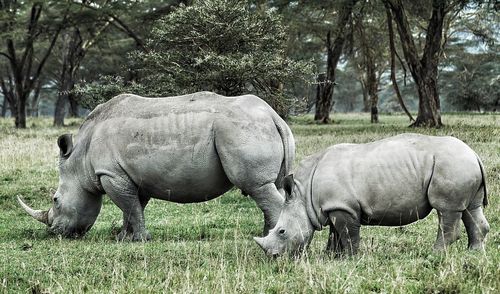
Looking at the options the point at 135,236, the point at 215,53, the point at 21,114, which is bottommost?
the point at 135,236

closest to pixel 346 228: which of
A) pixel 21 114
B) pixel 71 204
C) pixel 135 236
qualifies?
pixel 135 236

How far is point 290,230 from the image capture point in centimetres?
562

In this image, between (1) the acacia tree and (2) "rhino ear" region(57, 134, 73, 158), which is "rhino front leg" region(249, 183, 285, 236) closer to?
(2) "rhino ear" region(57, 134, 73, 158)

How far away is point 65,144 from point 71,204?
71 centimetres

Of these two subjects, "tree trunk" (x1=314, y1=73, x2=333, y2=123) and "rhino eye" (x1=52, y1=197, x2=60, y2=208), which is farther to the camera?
"tree trunk" (x1=314, y1=73, x2=333, y2=123)

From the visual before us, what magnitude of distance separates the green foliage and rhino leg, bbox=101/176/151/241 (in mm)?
6356

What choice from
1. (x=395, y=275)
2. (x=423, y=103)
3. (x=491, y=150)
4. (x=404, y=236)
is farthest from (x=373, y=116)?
(x=395, y=275)

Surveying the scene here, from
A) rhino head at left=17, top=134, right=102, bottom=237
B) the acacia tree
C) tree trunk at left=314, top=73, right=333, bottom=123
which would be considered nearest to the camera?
rhino head at left=17, top=134, right=102, bottom=237

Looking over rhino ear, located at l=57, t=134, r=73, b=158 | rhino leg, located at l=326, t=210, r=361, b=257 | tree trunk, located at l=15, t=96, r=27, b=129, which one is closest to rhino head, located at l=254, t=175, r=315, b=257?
rhino leg, located at l=326, t=210, r=361, b=257

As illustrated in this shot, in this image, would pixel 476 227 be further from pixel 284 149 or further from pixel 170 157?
pixel 170 157

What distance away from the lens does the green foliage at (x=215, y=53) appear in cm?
1353

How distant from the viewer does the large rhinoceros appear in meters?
6.52

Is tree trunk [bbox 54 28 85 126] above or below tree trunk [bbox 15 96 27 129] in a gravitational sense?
above

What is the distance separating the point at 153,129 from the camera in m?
6.86
